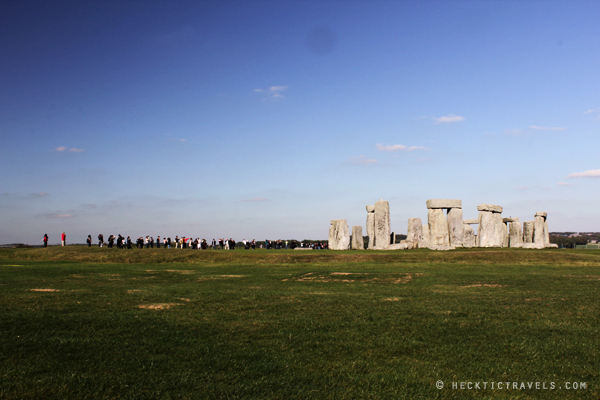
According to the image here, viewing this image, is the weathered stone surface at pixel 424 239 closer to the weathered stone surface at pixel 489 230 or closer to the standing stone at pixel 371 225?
the standing stone at pixel 371 225

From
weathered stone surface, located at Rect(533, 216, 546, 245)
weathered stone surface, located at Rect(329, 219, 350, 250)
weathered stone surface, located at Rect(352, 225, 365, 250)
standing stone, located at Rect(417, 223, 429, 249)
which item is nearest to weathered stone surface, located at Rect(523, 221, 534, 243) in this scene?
weathered stone surface, located at Rect(533, 216, 546, 245)

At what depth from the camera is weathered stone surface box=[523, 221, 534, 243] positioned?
38.1 m

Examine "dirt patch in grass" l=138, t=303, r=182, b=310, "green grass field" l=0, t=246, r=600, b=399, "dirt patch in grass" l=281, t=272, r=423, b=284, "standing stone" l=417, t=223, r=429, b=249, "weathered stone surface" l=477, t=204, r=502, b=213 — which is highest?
"weathered stone surface" l=477, t=204, r=502, b=213

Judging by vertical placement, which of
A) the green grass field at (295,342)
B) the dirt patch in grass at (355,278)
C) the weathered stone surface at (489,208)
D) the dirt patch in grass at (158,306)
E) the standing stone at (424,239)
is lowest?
the dirt patch in grass at (355,278)

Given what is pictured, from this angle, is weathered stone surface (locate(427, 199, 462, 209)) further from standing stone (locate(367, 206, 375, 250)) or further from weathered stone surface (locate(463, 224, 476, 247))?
weathered stone surface (locate(463, 224, 476, 247))

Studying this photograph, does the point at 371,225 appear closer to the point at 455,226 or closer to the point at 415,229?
the point at 415,229

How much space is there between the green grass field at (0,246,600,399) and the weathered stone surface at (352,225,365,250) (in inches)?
1000

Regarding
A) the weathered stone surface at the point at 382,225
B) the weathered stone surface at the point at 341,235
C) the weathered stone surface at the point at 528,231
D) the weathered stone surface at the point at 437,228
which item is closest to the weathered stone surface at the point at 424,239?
the weathered stone surface at the point at 437,228

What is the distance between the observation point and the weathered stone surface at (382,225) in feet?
108

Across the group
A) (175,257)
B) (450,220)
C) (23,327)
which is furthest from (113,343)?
(450,220)

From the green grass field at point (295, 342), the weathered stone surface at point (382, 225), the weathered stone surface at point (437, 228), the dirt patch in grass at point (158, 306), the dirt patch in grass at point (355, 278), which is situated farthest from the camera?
the weathered stone surface at point (382, 225)

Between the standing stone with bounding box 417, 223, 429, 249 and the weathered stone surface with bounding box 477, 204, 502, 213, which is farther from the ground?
the weathered stone surface with bounding box 477, 204, 502, 213

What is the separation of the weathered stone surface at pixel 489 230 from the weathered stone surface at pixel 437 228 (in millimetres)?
5633

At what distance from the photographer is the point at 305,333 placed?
668 centimetres
